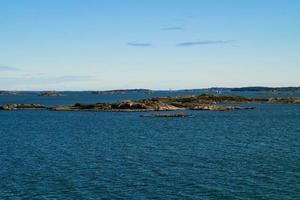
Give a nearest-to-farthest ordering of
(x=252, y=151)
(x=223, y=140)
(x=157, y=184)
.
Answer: (x=157, y=184) → (x=252, y=151) → (x=223, y=140)

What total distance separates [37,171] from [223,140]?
35547 mm

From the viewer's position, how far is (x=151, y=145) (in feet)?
242

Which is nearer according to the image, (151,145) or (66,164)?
(66,164)

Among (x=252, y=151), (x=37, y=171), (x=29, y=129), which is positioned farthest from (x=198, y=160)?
(x=29, y=129)

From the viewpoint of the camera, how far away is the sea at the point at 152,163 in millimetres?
43750

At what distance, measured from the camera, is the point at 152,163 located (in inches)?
2238

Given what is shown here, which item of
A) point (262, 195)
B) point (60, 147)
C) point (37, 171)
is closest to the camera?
point (262, 195)

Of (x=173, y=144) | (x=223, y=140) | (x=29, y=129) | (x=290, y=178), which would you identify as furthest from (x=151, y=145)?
(x=29, y=129)

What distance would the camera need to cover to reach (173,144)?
75.0 metres

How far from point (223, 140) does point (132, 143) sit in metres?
15.0

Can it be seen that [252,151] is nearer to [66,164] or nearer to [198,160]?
[198,160]

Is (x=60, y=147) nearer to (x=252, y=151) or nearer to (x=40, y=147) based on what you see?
(x=40, y=147)

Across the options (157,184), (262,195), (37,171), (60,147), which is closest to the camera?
(262,195)

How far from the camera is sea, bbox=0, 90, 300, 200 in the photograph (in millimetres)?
43750
